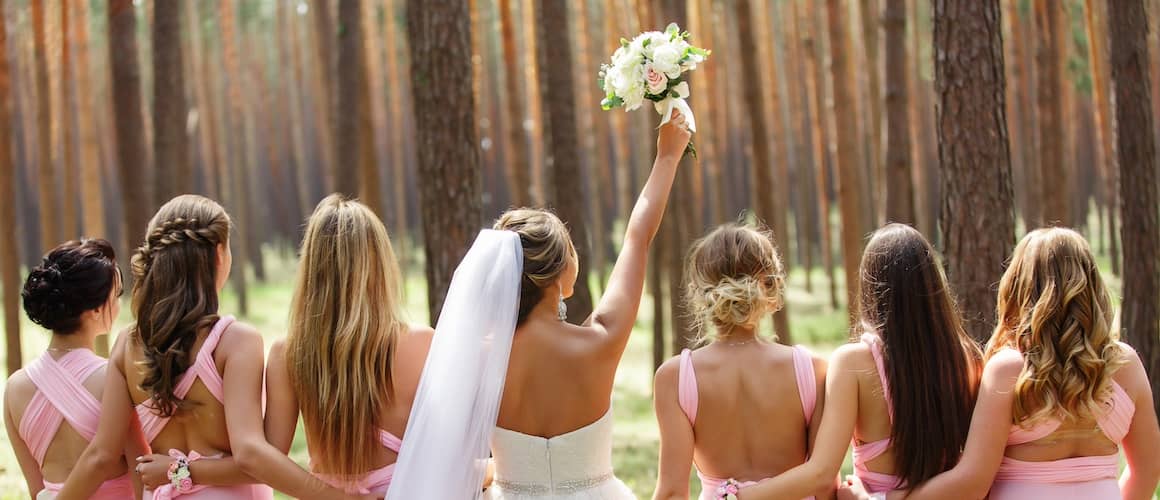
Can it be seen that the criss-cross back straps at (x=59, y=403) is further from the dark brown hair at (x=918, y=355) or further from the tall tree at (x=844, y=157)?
the tall tree at (x=844, y=157)

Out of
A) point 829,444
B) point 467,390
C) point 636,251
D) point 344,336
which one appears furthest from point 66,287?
point 829,444

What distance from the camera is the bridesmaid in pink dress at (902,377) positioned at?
3.18m

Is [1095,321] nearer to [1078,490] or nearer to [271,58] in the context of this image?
[1078,490]

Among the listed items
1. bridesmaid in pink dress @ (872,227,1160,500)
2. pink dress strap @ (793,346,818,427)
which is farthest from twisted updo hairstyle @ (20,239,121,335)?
bridesmaid in pink dress @ (872,227,1160,500)

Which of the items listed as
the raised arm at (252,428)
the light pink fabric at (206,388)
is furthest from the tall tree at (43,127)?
the raised arm at (252,428)

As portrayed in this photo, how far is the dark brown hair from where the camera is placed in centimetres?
318

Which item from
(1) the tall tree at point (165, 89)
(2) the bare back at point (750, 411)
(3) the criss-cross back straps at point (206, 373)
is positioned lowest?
(2) the bare back at point (750, 411)

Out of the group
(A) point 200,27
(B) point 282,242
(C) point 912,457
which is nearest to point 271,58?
(B) point 282,242

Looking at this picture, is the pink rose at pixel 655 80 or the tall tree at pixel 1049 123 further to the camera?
the tall tree at pixel 1049 123

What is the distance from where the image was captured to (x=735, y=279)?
324cm

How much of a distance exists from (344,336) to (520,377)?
54 centimetres

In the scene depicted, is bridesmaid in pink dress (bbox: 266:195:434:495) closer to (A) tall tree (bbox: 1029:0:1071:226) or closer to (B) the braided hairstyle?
(B) the braided hairstyle

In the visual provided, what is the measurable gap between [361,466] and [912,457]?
1.62 metres

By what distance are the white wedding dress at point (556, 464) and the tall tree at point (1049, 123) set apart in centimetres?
904
